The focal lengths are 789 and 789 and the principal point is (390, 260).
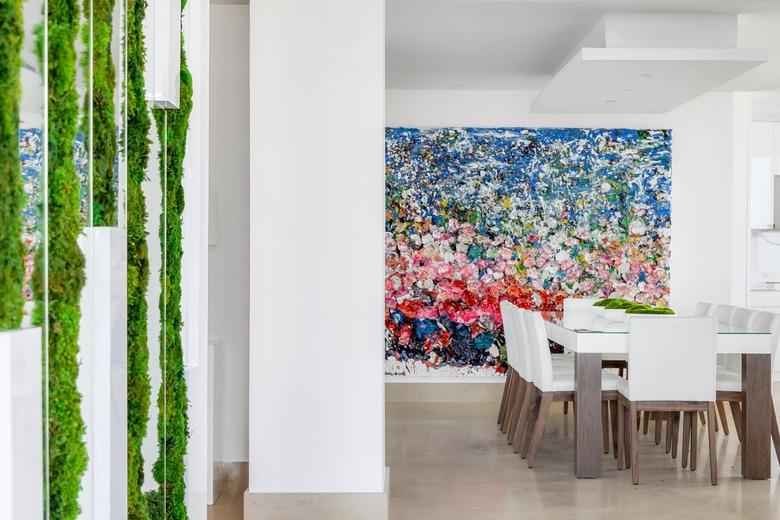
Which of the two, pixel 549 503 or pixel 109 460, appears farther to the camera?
pixel 549 503

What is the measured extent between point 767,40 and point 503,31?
190 cm

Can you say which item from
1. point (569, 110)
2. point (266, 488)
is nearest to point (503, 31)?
point (569, 110)

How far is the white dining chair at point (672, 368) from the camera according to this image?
4.41 metres

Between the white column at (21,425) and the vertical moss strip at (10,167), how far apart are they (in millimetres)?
43

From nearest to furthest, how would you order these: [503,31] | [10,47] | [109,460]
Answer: [10,47] → [109,460] → [503,31]

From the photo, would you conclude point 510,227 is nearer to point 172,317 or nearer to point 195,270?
point 195,270

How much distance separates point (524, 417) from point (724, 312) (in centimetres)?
184

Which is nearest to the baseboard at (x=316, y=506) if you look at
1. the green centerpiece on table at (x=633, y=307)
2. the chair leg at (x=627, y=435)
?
the chair leg at (x=627, y=435)

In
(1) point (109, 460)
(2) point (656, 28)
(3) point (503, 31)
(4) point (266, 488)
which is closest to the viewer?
(1) point (109, 460)

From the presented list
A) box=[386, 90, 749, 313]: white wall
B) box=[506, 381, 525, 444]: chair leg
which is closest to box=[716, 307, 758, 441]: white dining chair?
box=[506, 381, 525, 444]: chair leg

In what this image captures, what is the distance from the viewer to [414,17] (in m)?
5.14

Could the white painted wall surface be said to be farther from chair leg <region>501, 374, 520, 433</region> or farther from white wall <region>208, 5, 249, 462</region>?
chair leg <region>501, 374, 520, 433</region>

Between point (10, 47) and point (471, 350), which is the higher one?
point (10, 47)

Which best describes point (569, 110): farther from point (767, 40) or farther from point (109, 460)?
point (109, 460)
